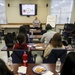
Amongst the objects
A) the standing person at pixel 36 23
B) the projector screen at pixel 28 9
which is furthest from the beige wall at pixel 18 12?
the standing person at pixel 36 23

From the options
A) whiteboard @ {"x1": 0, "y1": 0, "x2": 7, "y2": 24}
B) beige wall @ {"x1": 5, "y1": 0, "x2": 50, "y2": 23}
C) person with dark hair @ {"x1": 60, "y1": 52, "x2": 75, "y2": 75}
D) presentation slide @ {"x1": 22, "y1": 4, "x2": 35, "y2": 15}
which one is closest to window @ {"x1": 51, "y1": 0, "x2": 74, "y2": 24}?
beige wall @ {"x1": 5, "y1": 0, "x2": 50, "y2": 23}

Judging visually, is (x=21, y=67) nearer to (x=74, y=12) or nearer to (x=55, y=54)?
(x=55, y=54)

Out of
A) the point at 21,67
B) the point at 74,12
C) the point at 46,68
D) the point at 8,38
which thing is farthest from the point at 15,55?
the point at 74,12

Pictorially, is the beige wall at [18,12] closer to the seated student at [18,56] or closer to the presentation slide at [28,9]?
the presentation slide at [28,9]

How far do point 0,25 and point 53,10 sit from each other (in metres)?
3.67

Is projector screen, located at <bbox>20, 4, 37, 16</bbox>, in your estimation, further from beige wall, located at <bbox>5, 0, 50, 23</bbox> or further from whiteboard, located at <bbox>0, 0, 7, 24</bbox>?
whiteboard, located at <bbox>0, 0, 7, 24</bbox>

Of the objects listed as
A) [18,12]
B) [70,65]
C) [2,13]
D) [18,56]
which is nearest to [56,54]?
[18,56]

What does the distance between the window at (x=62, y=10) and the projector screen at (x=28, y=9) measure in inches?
48.7

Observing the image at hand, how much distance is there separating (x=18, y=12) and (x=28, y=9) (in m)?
0.70

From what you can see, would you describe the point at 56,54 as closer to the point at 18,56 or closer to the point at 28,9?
the point at 18,56

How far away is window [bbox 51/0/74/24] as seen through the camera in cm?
827

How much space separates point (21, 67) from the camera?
196 cm

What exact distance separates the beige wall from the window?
1.54 ft

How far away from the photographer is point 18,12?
27.0 feet
